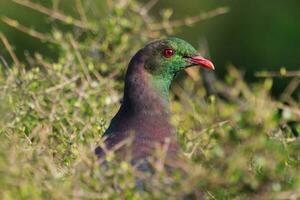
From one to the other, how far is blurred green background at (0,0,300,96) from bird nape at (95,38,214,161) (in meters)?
9.54

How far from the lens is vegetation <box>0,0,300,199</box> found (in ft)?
18.2

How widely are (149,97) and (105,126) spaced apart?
58 cm

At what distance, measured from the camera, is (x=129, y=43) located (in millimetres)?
10406

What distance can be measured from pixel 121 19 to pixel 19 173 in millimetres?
4735

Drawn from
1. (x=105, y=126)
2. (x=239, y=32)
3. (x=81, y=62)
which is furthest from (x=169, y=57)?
(x=239, y=32)

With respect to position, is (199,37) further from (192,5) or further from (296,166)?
(296,166)

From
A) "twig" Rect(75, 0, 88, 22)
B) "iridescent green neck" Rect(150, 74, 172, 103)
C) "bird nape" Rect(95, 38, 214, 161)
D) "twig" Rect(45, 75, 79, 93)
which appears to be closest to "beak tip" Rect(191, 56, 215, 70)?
"bird nape" Rect(95, 38, 214, 161)

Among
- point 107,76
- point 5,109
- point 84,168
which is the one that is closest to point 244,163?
point 84,168

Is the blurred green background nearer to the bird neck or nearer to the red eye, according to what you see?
the red eye

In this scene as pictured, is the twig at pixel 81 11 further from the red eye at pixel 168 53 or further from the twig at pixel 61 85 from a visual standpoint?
the red eye at pixel 168 53

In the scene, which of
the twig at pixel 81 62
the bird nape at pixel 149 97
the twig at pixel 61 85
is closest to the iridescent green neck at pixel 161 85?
the bird nape at pixel 149 97

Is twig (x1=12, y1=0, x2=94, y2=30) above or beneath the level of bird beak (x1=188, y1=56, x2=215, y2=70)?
above

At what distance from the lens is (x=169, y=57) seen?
847 cm

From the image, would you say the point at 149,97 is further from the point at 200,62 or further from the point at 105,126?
the point at 200,62
